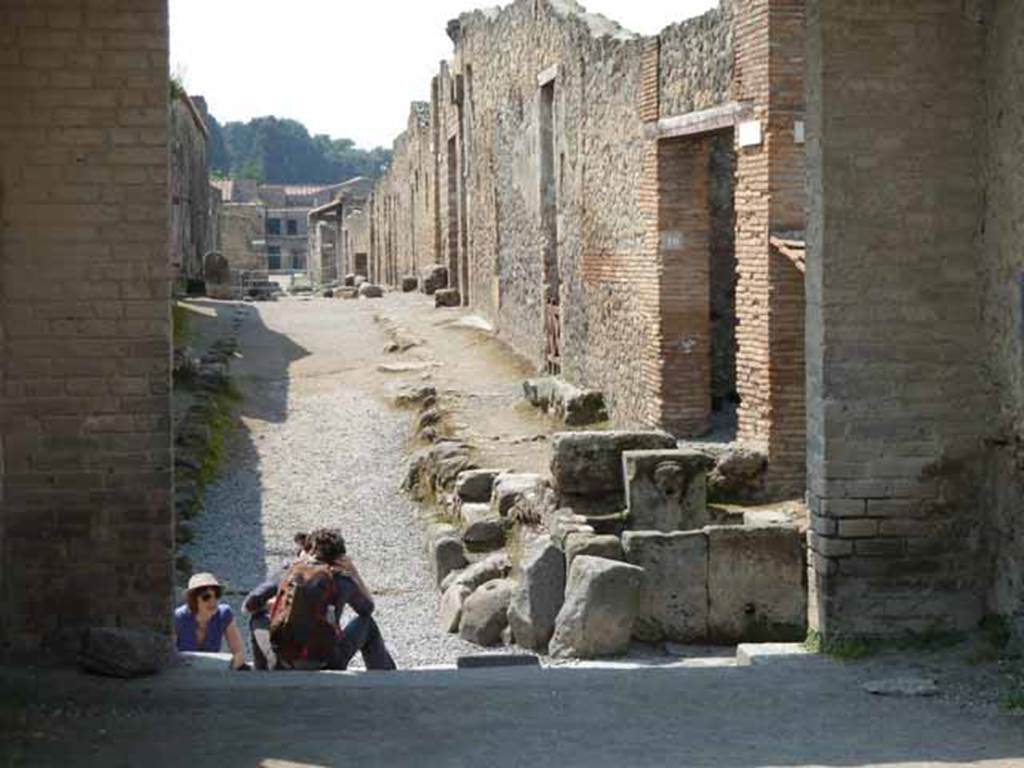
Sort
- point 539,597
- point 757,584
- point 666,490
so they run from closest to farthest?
1. point 757,584
2. point 539,597
3. point 666,490

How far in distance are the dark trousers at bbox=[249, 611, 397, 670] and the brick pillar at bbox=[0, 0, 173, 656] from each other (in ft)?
2.91

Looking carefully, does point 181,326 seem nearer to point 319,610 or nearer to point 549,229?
point 549,229

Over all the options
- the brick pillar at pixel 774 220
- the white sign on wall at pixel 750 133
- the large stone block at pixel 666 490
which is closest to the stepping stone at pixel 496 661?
the large stone block at pixel 666 490

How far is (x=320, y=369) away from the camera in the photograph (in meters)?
23.0

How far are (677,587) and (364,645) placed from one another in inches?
84.8

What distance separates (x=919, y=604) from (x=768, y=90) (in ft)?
19.9

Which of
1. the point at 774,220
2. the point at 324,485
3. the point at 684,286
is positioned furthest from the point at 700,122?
the point at 324,485

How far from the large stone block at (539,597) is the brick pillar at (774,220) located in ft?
11.9

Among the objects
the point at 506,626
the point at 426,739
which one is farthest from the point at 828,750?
the point at 506,626

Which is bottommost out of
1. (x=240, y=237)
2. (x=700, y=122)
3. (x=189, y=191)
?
(x=700, y=122)

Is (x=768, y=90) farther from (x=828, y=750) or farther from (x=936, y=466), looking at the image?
(x=828, y=750)

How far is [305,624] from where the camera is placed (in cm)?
852

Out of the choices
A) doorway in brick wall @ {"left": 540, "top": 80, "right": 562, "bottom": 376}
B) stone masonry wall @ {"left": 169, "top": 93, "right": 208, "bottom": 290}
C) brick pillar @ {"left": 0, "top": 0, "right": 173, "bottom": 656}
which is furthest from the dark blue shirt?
stone masonry wall @ {"left": 169, "top": 93, "right": 208, "bottom": 290}

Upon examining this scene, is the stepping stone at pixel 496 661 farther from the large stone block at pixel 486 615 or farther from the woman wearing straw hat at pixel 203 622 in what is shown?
the large stone block at pixel 486 615
